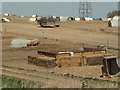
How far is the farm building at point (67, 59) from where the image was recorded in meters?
Result: 23.5

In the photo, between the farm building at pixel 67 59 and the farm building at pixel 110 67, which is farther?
the farm building at pixel 67 59

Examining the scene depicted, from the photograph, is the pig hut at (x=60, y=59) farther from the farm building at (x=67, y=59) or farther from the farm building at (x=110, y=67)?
the farm building at (x=110, y=67)

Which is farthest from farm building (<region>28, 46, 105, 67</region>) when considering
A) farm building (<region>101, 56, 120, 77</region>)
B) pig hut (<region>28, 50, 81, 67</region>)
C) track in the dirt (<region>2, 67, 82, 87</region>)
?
farm building (<region>101, 56, 120, 77</region>)

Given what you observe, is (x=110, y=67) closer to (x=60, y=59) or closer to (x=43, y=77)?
(x=43, y=77)

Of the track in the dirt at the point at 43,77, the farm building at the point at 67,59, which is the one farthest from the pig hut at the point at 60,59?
the track in the dirt at the point at 43,77

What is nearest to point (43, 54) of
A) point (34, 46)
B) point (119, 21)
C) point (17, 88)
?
point (34, 46)

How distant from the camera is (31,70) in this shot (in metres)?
22.2

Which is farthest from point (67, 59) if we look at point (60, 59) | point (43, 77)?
point (43, 77)

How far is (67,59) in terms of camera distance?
23.6 metres

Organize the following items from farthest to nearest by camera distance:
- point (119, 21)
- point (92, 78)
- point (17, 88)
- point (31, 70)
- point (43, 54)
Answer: point (119, 21), point (43, 54), point (31, 70), point (92, 78), point (17, 88)

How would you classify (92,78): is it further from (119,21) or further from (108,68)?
(119,21)

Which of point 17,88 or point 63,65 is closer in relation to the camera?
point 17,88

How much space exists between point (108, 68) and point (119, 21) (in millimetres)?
38122

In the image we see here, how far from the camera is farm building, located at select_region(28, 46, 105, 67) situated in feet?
76.9
